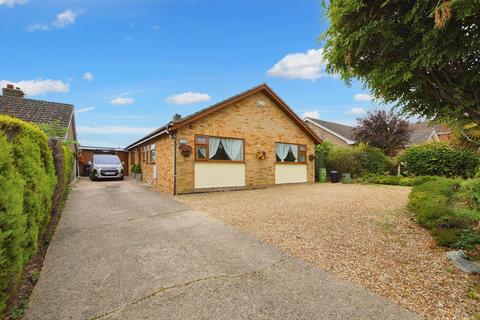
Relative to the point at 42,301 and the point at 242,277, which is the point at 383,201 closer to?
the point at 242,277

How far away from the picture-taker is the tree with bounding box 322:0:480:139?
124 inches

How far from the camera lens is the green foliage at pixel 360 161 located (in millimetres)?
16172

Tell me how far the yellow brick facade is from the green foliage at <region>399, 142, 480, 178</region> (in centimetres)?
744

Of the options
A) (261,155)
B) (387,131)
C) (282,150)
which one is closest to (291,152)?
(282,150)

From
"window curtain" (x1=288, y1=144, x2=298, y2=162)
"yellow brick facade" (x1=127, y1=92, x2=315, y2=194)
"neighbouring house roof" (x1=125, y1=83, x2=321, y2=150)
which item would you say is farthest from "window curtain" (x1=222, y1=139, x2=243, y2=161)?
"window curtain" (x1=288, y1=144, x2=298, y2=162)

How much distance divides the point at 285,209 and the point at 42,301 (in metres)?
5.97

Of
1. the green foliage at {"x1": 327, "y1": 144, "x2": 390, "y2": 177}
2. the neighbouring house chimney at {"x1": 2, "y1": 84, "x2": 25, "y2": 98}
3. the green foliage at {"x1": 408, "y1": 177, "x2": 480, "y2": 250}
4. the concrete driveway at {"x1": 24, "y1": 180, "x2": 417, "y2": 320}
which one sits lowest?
the concrete driveway at {"x1": 24, "y1": 180, "x2": 417, "y2": 320}

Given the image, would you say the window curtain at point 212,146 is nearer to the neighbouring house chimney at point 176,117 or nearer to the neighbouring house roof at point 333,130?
the neighbouring house chimney at point 176,117

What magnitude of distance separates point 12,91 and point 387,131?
28666mm

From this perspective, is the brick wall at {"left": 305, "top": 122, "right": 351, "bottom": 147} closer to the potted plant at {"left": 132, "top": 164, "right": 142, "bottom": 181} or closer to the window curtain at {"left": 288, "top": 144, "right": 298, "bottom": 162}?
the window curtain at {"left": 288, "top": 144, "right": 298, "bottom": 162}

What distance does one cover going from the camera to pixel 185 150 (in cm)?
998

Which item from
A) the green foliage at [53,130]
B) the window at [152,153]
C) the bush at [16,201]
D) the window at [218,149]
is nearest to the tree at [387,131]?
the window at [218,149]

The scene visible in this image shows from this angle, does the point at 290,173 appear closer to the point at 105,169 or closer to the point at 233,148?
the point at 233,148

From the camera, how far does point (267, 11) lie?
9.98 metres
